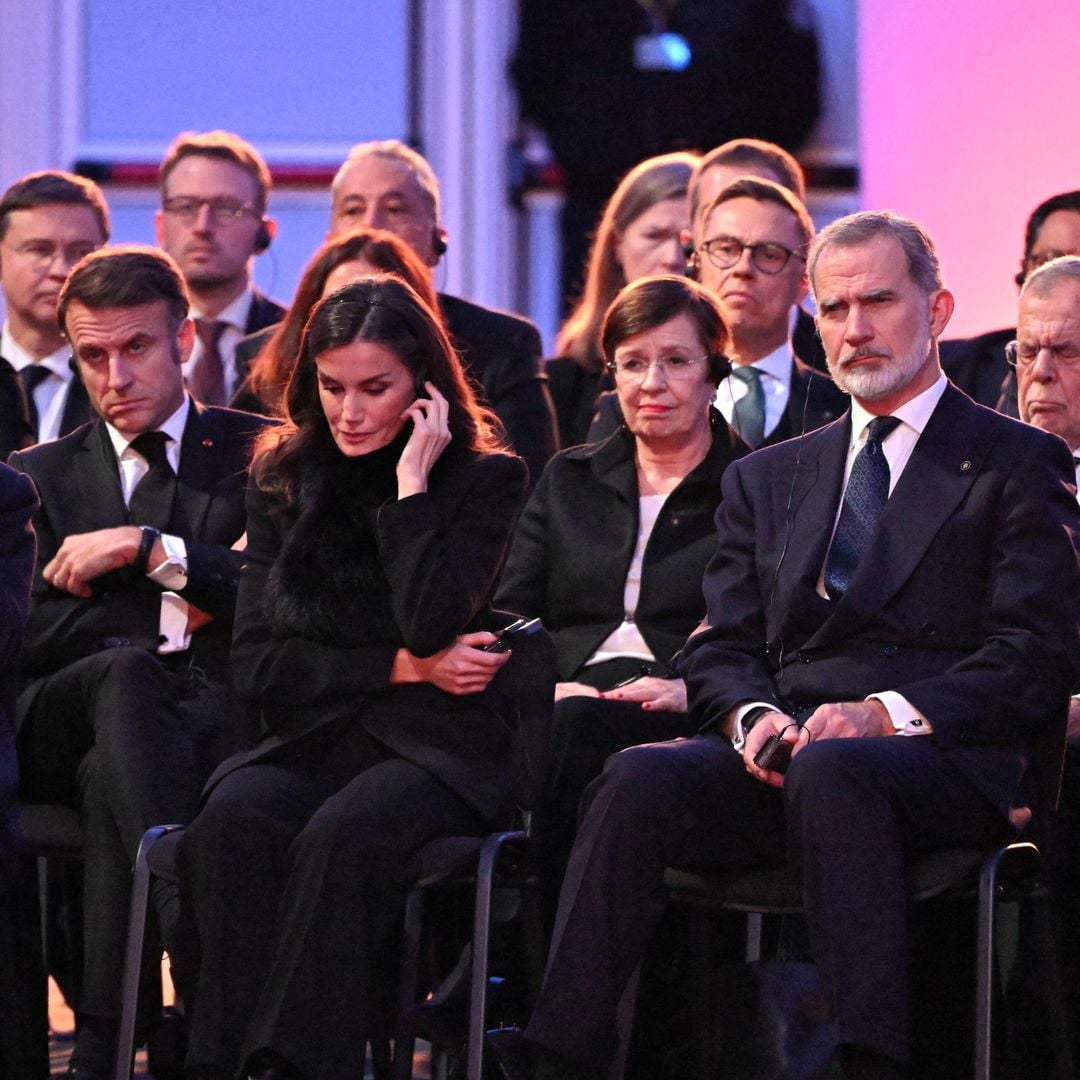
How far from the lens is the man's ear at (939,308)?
343cm

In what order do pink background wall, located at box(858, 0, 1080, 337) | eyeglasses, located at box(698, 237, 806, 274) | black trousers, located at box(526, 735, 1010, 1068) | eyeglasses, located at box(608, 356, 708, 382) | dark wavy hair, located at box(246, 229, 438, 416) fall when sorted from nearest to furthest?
black trousers, located at box(526, 735, 1010, 1068)
eyeglasses, located at box(608, 356, 708, 382)
dark wavy hair, located at box(246, 229, 438, 416)
eyeglasses, located at box(698, 237, 806, 274)
pink background wall, located at box(858, 0, 1080, 337)

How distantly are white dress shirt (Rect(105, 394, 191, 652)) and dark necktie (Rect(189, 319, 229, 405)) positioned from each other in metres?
0.85

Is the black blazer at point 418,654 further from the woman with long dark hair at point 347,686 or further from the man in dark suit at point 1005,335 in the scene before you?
the man in dark suit at point 1005,335

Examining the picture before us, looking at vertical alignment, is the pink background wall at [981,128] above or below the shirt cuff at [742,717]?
above

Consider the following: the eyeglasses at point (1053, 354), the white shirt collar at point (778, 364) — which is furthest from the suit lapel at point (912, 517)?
the white shirt collar at point (778, 364)

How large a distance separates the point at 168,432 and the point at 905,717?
160 cm

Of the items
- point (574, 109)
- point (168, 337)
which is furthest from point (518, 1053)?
point (574, 109)

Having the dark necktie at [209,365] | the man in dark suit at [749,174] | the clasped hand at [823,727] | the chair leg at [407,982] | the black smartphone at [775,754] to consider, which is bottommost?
the chair leg at [407,982]

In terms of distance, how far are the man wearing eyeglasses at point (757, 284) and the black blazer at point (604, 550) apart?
32 centimetres

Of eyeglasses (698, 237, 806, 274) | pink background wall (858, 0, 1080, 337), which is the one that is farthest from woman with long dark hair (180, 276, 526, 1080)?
pink background wall (858, 0, 1080, 337)

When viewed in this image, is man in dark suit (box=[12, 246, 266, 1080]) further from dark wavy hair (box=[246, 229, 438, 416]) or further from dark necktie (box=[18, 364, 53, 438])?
dark necktie (box=[18, 364, 53, 438])

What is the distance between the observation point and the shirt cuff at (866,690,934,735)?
3092 mm

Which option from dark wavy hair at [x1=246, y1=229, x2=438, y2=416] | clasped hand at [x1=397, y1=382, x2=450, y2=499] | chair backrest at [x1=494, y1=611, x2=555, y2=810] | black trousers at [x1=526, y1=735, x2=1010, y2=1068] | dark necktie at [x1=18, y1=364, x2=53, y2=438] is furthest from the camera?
dark necktie at [x1=18, y1=364, x2=53, y2=438]

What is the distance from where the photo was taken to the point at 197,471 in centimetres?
398
